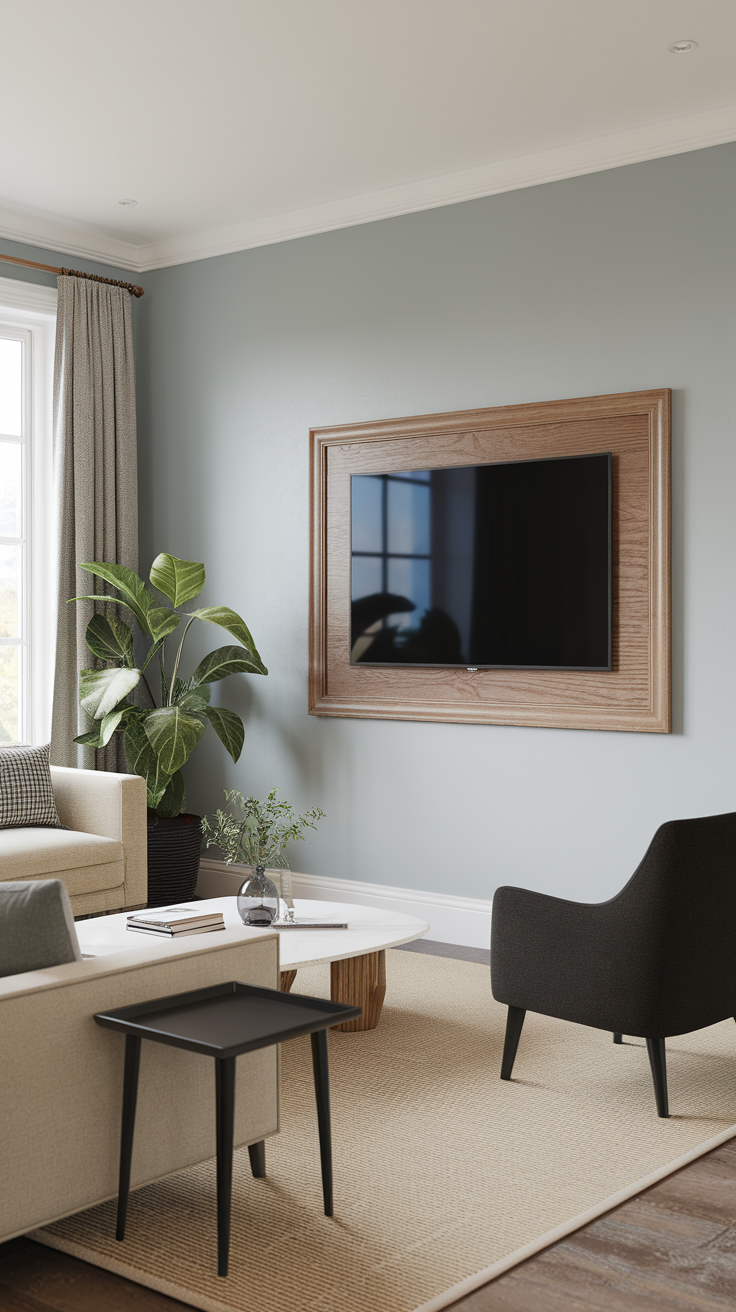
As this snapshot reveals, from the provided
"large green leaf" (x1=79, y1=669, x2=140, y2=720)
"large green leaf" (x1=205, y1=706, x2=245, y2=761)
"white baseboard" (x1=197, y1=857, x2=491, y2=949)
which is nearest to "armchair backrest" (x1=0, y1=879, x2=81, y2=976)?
"white baseboard" (x1=197, y1=857, x2=491, y2=949)

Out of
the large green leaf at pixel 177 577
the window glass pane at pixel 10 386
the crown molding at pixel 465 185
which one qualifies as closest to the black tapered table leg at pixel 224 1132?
the large green leaf at pixel 177 577

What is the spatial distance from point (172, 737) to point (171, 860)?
1.90 ft

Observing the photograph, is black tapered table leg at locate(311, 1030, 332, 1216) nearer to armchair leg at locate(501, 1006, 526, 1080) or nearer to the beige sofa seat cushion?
armchair leg at locate(501, 1006, 526, 1080)

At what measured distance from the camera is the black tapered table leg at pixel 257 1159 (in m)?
2.61

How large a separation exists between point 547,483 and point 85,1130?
2974 mm

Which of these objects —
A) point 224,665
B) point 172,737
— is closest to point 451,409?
point 224,665

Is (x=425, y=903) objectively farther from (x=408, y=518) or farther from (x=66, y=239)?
(x=66, y=239)

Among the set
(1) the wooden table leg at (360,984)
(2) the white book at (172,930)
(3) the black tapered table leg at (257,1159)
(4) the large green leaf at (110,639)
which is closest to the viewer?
(3) the black tapered table leg at (257,1159)

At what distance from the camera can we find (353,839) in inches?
200

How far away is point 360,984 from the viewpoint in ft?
12.0

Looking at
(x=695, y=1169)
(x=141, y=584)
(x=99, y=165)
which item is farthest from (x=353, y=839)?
(x=99, y=165)

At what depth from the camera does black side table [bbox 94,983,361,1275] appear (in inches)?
83.0

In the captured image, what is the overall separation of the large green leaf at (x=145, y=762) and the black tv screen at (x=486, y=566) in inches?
37.5

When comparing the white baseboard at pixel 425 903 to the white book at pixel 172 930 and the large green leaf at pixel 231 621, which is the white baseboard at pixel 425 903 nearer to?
the large green leaf at pixel 231 621
